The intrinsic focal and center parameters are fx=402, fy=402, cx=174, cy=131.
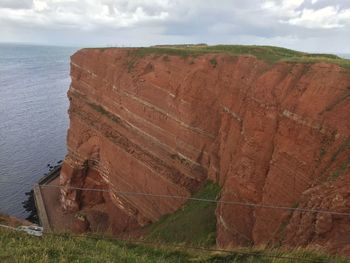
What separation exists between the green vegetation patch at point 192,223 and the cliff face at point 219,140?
1150 millimetres

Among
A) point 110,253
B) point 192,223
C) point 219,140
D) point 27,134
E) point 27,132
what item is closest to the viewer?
point 110,253

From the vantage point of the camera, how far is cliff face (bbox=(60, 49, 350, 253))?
60.5 ft

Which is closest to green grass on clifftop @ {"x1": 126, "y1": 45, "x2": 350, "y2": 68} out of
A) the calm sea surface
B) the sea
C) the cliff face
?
the cliff face

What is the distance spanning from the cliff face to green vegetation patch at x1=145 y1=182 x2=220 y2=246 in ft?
3.77

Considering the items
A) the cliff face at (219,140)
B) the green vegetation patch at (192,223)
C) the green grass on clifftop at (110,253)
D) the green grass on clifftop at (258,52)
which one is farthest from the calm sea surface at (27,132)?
the green grass on clifftop at (110,253)

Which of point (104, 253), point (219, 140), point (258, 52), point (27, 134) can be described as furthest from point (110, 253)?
point (27, 134)

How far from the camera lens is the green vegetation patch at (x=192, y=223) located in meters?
26.9

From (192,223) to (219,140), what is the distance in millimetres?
6502


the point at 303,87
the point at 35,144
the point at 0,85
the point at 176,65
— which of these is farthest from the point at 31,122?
the point at 303,87

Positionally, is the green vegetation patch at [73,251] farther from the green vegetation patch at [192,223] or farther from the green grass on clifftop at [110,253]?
the green vegetation patch at [192,223]

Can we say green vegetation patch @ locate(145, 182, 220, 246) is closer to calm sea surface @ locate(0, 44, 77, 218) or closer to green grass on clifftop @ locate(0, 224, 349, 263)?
green grass on clifftop @ locate(0, 224, 349, 263)

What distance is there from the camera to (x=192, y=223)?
28484 millimetres

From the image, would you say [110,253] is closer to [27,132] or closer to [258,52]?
[258,52]

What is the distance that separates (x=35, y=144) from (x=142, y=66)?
36.6 m
